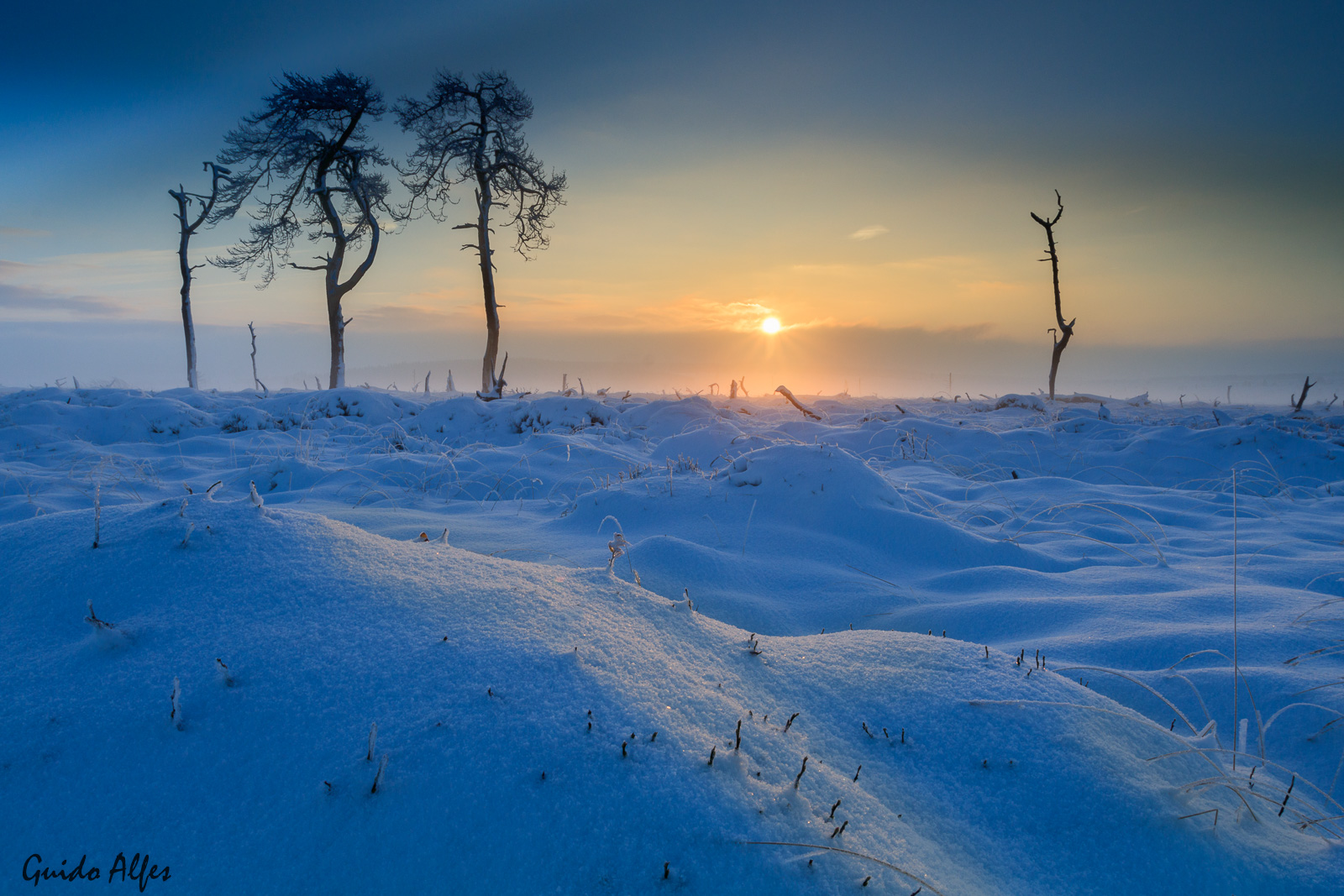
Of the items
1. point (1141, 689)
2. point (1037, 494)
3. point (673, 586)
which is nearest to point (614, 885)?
point (1141, 689)

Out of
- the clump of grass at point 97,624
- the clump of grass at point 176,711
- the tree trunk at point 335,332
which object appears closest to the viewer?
the clump of grass at point 176,711

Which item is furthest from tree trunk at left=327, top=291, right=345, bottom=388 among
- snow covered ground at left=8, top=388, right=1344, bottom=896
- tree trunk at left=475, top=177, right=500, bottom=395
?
snow covered ground at left=8, top=388, right=1344, bottom=896

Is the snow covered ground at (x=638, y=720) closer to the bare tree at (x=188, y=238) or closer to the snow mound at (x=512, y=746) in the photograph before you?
the snow mound at (x=512, y=746)

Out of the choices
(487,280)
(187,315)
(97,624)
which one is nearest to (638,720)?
(97,624)

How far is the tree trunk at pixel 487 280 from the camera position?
16.5m

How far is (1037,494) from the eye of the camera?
512cm

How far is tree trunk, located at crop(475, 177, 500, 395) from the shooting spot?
16.5 meters

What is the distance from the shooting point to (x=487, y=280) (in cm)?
1664

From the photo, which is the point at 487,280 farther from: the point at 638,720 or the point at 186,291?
the point at 638,720

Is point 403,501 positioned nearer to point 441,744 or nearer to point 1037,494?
point 441,744

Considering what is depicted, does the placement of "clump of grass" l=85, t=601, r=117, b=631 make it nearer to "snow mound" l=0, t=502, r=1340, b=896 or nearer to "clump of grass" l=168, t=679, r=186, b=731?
"snow mound" l=0, t=502, r=1340, b=896

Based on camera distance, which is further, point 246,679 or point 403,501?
point 403,501

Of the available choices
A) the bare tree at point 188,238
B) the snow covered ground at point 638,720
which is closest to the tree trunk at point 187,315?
the bare tree at point 188,238

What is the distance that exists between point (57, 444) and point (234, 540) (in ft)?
24.8
